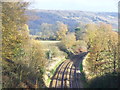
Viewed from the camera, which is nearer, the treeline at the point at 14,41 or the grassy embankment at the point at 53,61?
the treeline at the point at 14,41

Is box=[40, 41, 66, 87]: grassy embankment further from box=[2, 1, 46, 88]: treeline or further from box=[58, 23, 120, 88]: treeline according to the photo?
box=[2, 1, 46, 88]: treeline

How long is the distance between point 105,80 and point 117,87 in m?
1.09

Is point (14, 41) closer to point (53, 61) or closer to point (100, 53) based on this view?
point (53, 61)

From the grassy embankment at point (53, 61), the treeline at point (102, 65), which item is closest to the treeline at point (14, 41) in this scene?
the treeline at point (102, 65)

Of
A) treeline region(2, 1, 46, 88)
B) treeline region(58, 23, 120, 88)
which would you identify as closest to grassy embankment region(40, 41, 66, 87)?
treeline region(58, 23, 120, 88)

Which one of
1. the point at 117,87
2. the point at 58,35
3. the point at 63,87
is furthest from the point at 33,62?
the point at 58,35

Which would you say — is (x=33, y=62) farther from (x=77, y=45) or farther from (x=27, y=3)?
(x=77, y=45)

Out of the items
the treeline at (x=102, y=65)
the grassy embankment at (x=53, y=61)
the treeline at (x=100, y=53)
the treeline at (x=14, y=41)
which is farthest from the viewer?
the grassy embankment at (x=53, y=61)

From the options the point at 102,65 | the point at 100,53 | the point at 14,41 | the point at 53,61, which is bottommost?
the point at 53,61

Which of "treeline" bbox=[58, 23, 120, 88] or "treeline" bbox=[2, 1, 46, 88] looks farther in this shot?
"treeline" bbox=[58, 23, 120, 88]

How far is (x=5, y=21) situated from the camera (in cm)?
937

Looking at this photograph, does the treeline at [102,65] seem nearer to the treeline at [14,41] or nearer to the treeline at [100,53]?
the treeline at [100,53]

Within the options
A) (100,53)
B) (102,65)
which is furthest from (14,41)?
(100,53)

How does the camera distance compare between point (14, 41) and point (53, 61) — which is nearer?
point (14, 41)
